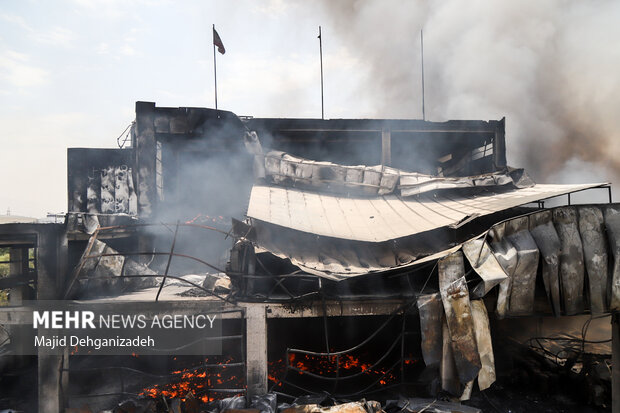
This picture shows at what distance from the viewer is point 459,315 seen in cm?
521

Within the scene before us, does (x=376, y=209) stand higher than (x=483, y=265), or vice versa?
(x=376, y=209)

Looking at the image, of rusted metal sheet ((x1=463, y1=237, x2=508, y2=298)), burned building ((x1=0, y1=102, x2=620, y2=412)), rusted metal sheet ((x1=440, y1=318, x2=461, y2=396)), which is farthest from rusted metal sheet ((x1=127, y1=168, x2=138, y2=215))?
rusted metal sheet ((x1=463, y1=237, x2=508, y2=298))

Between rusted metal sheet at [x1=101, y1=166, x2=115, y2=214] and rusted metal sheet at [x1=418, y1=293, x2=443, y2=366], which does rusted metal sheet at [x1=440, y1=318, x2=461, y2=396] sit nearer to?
rusted metal sheet at [x1=418, y1=293, x2=443, y2=366]

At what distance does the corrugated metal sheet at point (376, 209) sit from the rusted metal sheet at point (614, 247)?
57 cm

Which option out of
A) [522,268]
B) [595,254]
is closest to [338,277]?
[522,268]

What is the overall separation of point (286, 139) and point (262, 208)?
7.81 meters

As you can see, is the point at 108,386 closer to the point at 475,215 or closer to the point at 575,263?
the point at 475,215

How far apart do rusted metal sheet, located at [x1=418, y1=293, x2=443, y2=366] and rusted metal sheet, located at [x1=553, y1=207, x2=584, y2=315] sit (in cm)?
231

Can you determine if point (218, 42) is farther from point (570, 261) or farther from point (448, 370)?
point (448, 370)

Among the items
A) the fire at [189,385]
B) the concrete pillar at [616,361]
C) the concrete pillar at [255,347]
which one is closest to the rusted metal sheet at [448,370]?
the concrete pillar at [255,347]

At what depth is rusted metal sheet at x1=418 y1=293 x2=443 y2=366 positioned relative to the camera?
17.6 ft

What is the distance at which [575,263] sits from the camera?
555cm

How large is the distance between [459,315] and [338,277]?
82.7 inches

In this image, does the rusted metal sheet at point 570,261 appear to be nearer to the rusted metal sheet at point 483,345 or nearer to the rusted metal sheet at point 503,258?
the rusted metal sheet at point 503,258
